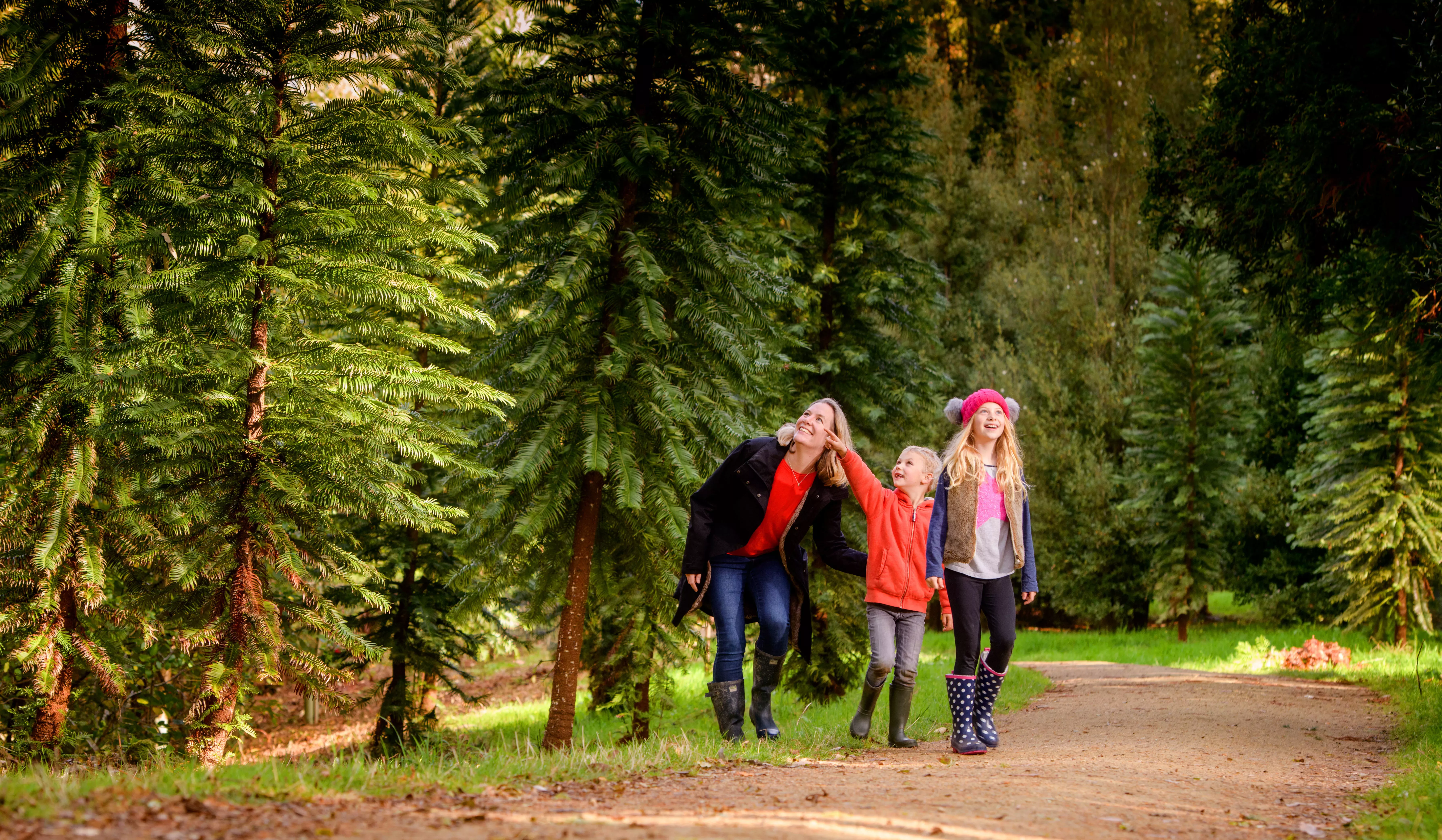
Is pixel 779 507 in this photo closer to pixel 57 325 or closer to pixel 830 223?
pixel 57 325

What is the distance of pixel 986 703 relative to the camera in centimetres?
663

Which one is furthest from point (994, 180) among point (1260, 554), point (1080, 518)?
point (1260, 554)

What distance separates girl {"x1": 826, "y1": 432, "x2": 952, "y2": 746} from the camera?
6324mm

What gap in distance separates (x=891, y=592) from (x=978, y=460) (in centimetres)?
108

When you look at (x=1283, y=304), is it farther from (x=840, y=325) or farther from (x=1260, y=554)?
(x=1260, y=554)

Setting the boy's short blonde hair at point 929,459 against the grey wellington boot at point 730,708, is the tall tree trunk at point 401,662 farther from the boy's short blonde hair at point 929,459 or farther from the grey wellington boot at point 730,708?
the boy's short blonde hair at point 929,459

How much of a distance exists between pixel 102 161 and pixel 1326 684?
1428cm

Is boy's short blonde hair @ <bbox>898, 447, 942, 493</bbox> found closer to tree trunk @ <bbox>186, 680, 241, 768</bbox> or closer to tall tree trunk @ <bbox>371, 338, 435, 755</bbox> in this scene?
tree trunk @ <bbox>186, 680, 241, 768</bbox>

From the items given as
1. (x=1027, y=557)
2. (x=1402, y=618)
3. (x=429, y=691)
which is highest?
(x=1027, y=557)

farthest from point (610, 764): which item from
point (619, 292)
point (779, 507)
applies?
point (619, 292)

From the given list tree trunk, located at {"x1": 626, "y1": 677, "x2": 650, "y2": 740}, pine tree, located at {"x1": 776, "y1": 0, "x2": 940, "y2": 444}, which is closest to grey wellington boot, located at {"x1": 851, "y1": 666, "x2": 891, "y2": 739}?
tree trunk, located at {"x1": 626, "y1": 677, "x2": 650, "y2": 740}

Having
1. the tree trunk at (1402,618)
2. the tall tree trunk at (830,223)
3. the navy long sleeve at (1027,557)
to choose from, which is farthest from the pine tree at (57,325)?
the tree trunk at (1402,618)

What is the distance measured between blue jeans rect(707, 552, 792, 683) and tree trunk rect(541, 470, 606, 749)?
1.55 m

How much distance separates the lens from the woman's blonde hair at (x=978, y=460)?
6.39 metres
